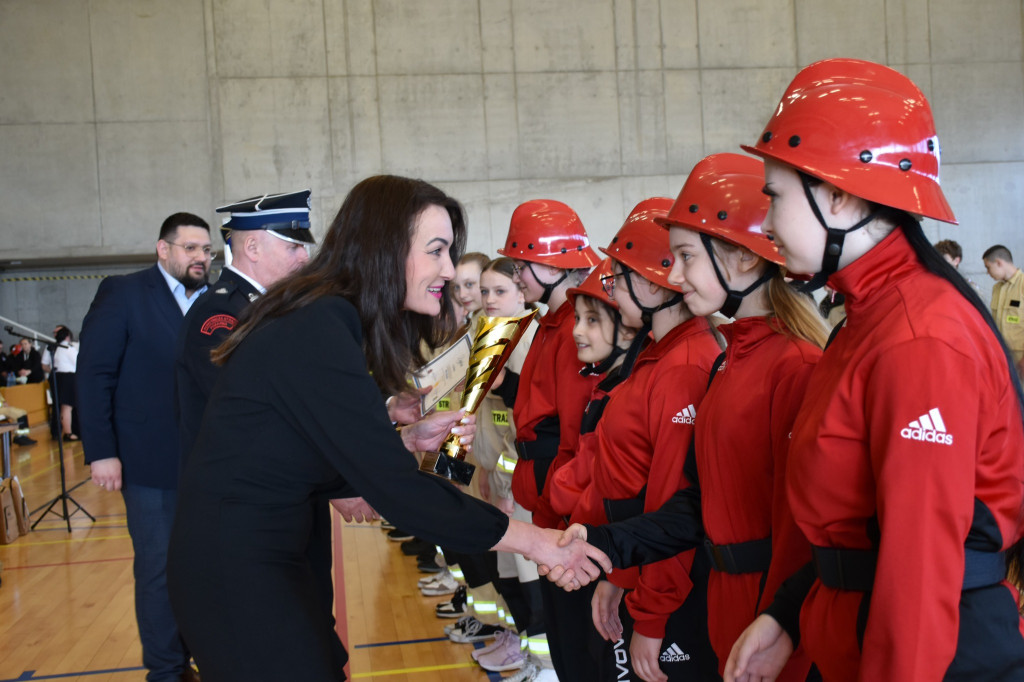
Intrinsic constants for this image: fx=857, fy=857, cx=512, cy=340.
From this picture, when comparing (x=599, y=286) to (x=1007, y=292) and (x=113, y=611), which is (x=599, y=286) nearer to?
(x=113, y=611)

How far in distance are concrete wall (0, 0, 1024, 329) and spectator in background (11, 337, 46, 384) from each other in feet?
7.47

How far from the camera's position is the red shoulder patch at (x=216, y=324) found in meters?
3.06

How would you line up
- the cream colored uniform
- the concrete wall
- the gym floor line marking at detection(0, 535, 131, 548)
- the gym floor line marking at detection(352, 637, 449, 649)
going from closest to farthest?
the gym floor line marking at detection(352, 637, 449, 649), the gym floor line marking at detection(0, 535, 131, 548), the cream colored uniform, the concrete wall

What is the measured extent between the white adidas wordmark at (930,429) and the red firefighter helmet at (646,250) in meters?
1.59

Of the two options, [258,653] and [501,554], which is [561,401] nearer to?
[501,554]

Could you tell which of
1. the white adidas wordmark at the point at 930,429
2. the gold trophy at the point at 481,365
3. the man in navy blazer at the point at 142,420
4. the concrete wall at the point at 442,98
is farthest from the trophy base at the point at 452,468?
the concrete wall at the point at 442,98

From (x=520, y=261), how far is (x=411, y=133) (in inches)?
411

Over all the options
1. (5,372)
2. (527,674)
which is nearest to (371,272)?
(527,674)

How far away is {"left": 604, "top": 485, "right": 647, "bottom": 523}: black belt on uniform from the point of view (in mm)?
2642

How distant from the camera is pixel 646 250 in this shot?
295 cm

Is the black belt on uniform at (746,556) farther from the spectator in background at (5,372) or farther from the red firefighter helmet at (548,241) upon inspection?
the spectator in background at (5,372)

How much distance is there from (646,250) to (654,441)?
735 mm

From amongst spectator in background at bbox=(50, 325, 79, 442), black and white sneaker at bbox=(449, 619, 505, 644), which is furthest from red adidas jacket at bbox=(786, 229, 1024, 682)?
spectator in background at bbox=(50, 325, 79, 442)

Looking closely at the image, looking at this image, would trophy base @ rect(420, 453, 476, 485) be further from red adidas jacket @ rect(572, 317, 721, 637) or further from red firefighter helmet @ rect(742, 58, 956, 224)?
red firefighter helmet @ rect(742, 58, 956, 224)
